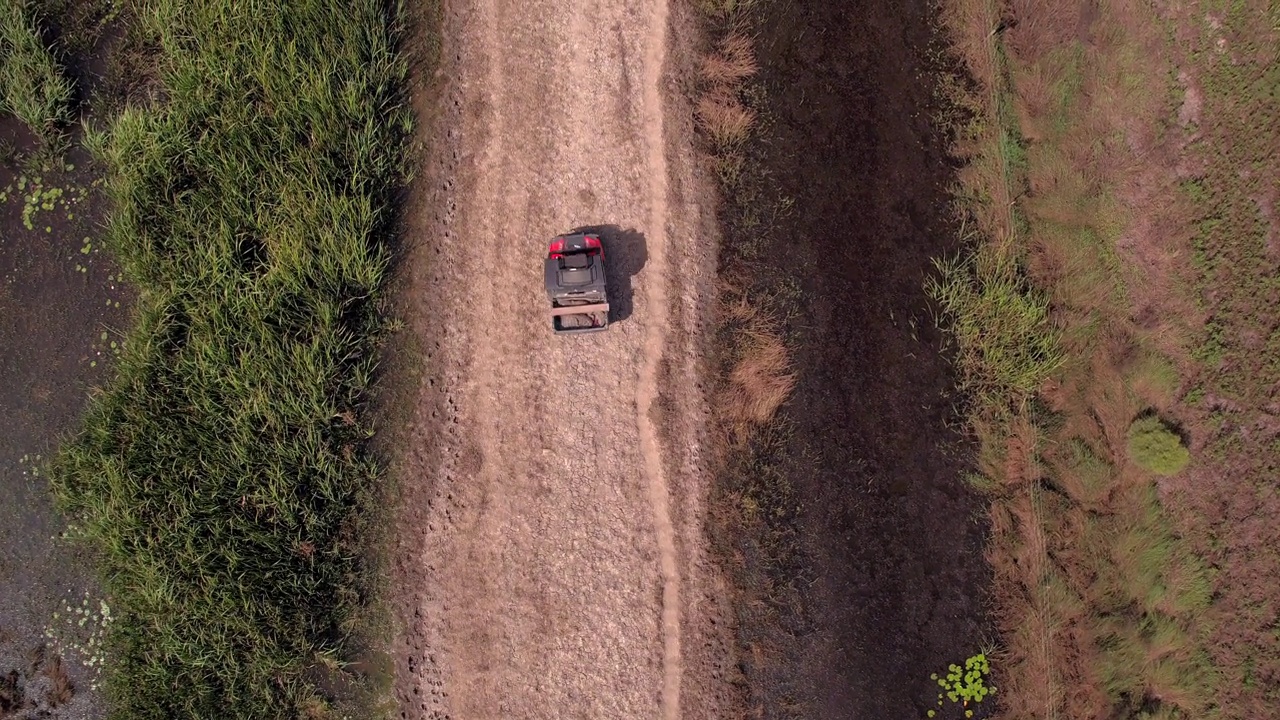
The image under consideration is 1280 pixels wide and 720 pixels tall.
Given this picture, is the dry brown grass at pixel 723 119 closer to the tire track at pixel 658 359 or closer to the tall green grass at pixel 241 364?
the tire track at pixel 658 359

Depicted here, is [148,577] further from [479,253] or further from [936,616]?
[936,616]

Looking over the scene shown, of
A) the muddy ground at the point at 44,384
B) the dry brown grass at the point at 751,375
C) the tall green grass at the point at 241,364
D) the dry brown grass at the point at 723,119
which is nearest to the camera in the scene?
the tall green grass at the point at 241,364

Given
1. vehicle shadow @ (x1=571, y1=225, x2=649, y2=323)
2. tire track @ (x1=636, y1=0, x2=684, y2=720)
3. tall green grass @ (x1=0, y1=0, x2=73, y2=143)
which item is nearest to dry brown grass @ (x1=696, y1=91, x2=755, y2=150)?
tire track @ (x1=636, y1=0, x2=684, y2=720)

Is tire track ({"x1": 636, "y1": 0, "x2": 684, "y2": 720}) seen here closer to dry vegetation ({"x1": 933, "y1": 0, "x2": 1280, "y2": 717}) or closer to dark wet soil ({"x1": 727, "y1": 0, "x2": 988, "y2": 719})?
dark wet soil ({"x1": 727, "y1": 0, "x2": 988, "y2": 719})

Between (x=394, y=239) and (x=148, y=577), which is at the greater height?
(x=394, y=239)

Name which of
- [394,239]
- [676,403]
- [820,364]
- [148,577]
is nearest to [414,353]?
[394,239]

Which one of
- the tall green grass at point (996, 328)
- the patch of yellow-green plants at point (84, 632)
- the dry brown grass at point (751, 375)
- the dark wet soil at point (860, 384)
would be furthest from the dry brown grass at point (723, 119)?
the patch of yellow-green plants at point (84, 632)
